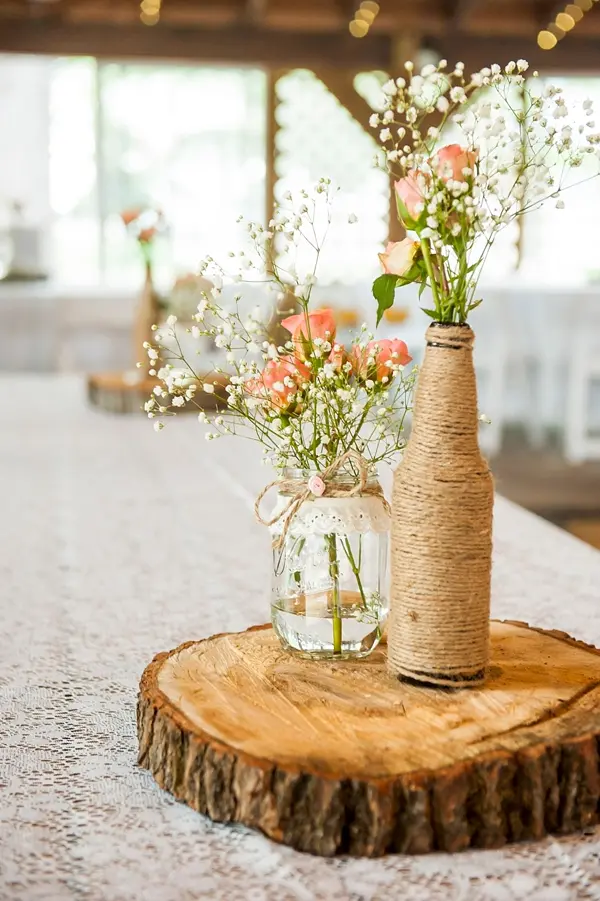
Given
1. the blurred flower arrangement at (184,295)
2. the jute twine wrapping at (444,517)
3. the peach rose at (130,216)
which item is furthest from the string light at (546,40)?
the jute twine wrapping at (444,517)

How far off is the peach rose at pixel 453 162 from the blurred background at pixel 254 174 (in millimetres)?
117

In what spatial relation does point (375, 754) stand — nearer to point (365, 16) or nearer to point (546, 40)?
point (365, 16)

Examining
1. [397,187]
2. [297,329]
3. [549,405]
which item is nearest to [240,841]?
[297,329]

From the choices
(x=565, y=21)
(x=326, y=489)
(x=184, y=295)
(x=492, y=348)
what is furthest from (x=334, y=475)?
(x=565, y=21)

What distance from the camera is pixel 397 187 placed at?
979mm

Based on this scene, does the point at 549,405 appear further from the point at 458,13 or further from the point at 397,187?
the point at 397,187

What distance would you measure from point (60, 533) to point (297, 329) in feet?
4.61

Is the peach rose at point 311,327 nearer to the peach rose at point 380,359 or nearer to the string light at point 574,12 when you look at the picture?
the peach rose at point 380,359

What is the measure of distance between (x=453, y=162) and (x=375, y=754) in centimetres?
52

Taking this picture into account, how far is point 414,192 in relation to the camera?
0.96m

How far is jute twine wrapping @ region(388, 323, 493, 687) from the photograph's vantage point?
1.00 m

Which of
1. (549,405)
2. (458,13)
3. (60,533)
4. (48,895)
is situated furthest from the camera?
(458,13)

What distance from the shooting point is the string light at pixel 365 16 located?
22.2 ft

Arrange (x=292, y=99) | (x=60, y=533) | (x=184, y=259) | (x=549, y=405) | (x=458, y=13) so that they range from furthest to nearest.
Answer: (x=184, y=259)
(x=292, y=99)
(x=458, y=13)
(x=549, y=405)
(x=60, y=533)
